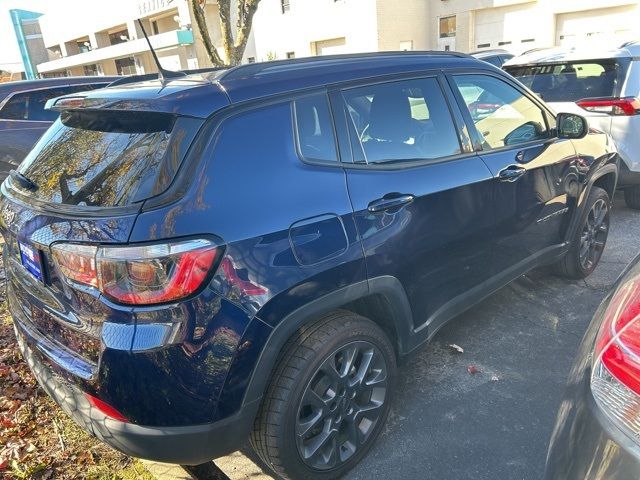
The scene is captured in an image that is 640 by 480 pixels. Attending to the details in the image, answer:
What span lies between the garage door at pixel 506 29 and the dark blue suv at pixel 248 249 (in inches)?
816

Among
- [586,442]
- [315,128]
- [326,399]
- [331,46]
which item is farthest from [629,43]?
[331,46]

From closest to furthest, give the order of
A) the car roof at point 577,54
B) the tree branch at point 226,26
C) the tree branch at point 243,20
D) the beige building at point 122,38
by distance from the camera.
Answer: the car roof at point 577,54, the tree branch at point 226,26, the tree branch at point 243,20, the beige building at point 122,38

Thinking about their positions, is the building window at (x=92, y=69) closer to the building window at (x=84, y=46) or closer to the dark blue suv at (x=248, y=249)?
the building window at (x=84, y=46)

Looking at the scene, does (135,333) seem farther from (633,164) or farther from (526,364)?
(633,164)

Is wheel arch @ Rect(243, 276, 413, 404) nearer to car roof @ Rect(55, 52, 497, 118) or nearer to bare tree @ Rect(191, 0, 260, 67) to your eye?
car roof @ Rect(55, 52, 497, 118)

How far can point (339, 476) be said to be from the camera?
2.36 m

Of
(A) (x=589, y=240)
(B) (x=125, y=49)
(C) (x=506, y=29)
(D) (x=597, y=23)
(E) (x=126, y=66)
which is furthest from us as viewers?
(E) (x=126, y=66)

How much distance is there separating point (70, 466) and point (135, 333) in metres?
1.21

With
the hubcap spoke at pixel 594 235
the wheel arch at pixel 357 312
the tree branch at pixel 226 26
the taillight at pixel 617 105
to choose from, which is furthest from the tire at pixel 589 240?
the tree branch at pixel 226 26

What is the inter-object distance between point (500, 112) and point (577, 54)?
286cm

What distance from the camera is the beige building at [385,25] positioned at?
777 inches

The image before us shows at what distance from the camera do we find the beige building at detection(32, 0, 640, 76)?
64.7ft

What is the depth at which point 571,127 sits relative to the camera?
3459 millimetres

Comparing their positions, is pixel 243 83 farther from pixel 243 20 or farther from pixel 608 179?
pixel 243 20
